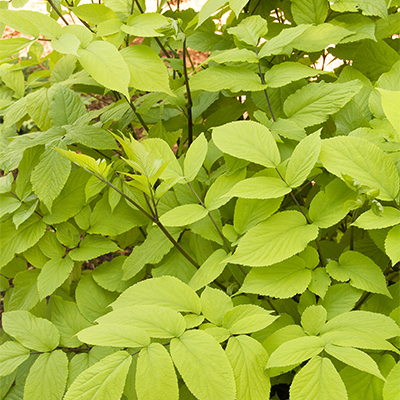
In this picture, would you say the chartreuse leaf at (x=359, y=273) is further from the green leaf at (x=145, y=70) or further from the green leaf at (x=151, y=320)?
the green leaf at (x=145, y=70)

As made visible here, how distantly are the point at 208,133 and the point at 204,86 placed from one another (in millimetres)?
370

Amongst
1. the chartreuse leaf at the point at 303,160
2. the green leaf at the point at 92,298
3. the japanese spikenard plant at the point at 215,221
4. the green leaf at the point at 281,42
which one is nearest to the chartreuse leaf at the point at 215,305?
the japanese spikenard plant at the point at 215,221

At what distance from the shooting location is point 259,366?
0.79 meters

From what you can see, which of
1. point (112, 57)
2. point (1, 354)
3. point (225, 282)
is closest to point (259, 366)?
point (225, 282)

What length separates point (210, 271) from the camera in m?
0.95

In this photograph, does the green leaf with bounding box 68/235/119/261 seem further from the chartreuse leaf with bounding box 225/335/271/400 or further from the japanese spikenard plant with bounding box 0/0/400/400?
the chartreuse leaf with bounding box 225/335/271/400

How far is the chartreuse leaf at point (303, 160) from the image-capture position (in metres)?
0.89

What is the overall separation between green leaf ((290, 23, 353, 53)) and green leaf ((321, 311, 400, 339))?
2.54 ft

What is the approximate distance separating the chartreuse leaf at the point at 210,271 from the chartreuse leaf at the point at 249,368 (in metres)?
0.16

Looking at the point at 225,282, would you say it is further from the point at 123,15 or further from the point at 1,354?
the point at 123,15

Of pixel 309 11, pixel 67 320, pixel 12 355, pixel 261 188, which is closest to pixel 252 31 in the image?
pixel 309 11

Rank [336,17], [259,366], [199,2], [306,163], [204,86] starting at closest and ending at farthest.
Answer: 1. [259,366]
2. [306,163]
3. [204,86]
4. [336,17]
5. [199,2]

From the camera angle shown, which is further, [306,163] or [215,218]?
[215,218]

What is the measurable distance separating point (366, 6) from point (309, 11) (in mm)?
185
